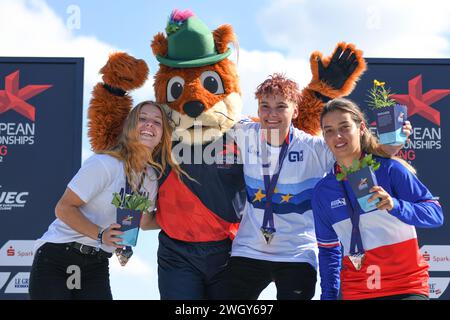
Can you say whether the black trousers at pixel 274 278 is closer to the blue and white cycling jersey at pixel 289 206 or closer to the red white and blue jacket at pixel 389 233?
the blue and white cycling jersey at pixel 289 206

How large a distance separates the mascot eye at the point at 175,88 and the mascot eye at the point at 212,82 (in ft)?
0.50

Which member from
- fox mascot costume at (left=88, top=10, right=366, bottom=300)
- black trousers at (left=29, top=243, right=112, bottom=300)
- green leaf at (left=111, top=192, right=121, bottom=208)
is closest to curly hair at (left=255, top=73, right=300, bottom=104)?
fox mascot costume at (left=88, top=10, right=366, bottom=300)

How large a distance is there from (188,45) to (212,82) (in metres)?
0.32

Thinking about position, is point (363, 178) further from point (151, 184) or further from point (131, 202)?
point (151, 184)

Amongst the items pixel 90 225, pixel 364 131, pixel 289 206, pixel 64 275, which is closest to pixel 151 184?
pixel 90 225

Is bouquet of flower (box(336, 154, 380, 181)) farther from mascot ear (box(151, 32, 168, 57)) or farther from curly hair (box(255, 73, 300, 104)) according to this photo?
mascot ear (box(151, 32, 168, 57))

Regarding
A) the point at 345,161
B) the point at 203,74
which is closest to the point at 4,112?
the point at 203,74

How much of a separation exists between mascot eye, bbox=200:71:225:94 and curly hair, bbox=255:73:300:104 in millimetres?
408

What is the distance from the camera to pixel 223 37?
5219 mm

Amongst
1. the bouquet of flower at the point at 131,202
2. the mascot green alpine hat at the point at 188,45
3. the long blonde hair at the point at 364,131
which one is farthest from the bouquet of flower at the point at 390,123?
the bouquet of flower at the point at 131,202

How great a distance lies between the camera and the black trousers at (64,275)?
14.1 feet

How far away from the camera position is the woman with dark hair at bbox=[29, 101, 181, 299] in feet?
14.1

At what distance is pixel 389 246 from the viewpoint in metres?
4.04

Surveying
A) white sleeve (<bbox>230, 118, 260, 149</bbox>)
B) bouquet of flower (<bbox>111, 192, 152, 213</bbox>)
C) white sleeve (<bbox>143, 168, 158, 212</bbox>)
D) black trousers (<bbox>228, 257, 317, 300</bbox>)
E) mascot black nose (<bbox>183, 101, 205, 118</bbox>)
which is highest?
mascot black nose (<bbox>183, 101, 205, 118</bbox>)
